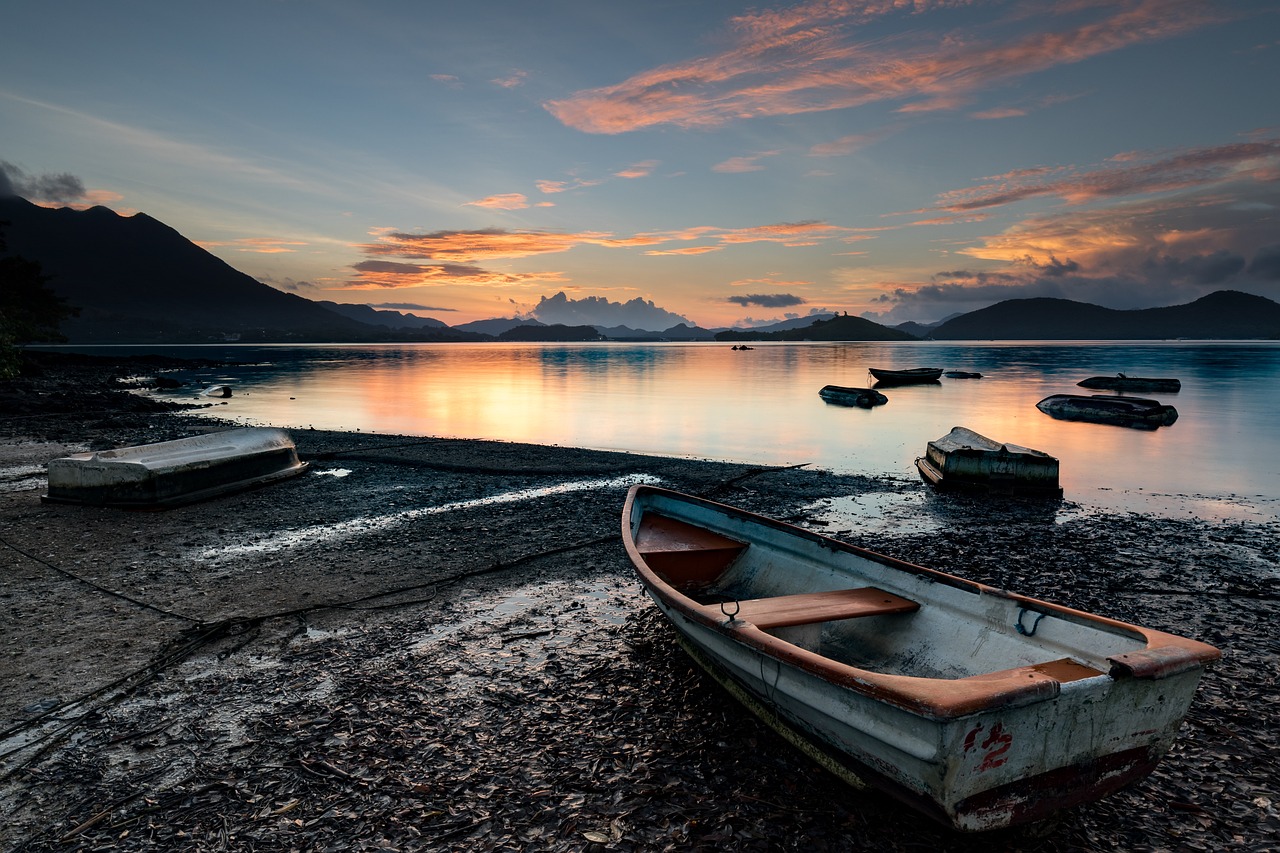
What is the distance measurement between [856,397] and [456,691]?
45036 millimetres

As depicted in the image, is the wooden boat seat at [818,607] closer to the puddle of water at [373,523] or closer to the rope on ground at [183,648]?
the rope on ground at [183,648]

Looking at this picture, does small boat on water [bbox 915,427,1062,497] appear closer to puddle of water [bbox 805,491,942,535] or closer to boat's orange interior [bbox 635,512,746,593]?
puddle of water [bbox 805,491,942,535]

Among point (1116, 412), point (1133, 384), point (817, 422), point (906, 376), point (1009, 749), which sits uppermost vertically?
point (906, 376)

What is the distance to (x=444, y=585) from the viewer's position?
10.3 m

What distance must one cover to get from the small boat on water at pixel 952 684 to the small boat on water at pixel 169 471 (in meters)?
13.2

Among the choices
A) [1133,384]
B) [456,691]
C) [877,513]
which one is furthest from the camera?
[1133,384]

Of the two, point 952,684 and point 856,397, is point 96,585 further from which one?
point 856,397

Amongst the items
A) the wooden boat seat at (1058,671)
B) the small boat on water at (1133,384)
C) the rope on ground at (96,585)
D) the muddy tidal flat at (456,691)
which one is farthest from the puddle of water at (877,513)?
the small boat on water at (1133,384)

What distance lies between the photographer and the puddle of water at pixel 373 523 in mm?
11984

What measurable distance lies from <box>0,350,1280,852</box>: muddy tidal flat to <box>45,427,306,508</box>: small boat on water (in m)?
0.53

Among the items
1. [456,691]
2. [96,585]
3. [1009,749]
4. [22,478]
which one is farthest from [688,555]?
[22,478]

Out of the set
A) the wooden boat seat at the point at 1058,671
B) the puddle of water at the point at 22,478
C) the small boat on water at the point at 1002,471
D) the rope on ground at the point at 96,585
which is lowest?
the rope on ground at the point at 96,585

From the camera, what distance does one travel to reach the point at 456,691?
703 centimetres

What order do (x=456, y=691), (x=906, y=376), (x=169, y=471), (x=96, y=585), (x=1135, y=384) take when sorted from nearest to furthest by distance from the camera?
(x=456, y=691)
(x=96, y=585)
(x=169, y=471)
(x=1135, y=384)
(x=906, y=376)
